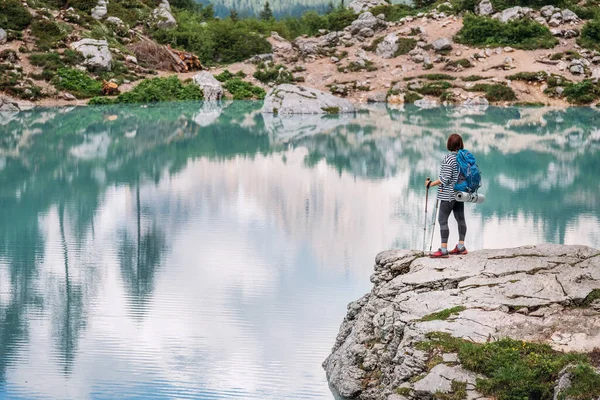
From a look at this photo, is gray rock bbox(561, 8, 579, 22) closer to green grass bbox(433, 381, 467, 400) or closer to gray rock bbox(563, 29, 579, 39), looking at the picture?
gray rock bbox(563, 29, 579, 39)

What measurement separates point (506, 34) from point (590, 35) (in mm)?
5109

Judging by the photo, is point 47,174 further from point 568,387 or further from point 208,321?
point 568,387

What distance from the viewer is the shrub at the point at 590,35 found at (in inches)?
2013

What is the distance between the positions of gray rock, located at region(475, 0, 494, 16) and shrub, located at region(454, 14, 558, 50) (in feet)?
11.8

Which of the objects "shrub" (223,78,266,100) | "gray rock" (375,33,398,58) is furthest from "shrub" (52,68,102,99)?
"gray rock" (375,33,398,58)

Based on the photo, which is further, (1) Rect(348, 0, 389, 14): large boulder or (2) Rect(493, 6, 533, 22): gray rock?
(1) Rect(348, 0, 389, 14): large boulder

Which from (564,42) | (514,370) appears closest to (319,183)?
(514,370)

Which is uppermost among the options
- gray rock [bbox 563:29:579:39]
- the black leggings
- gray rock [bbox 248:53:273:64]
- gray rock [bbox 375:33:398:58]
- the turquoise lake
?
gray rock [bbox 563:29:579:39]

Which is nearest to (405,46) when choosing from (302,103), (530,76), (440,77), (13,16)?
(440,77)

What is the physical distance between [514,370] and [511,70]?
147 feet

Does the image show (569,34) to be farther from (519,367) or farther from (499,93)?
(519,367)

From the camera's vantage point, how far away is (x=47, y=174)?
70.0 feet

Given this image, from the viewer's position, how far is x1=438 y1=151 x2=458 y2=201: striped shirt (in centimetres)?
936

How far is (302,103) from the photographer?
4094cm
